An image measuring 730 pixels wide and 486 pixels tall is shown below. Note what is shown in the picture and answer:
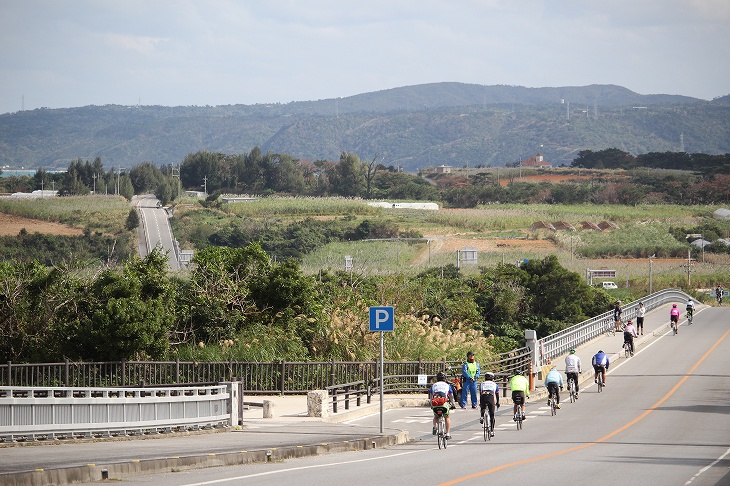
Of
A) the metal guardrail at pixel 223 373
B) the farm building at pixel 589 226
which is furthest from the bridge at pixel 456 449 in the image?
the farm building at pixel 589 226

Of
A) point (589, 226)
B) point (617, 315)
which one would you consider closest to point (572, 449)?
point (617, 315)

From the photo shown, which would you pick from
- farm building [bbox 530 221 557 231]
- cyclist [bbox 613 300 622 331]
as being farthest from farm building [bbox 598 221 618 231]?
cyclist [bbox 613 300 622 331]

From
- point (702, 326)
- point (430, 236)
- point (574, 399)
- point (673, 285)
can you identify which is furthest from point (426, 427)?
point (430, 236)

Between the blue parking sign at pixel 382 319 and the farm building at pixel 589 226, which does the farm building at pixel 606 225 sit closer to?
the farm building at pixel 589 226

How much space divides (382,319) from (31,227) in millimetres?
134647

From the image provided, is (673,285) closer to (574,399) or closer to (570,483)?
(574,399)

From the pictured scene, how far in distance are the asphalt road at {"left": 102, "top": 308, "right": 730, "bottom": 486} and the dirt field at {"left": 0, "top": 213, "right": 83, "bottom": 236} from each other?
11350 cm

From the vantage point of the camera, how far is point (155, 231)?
153000 millimetres

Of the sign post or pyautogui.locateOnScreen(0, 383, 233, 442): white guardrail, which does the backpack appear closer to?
the sign post

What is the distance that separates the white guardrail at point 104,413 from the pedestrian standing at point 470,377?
26.6 ft

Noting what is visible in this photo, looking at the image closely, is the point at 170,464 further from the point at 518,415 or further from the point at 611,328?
the point at 611,328

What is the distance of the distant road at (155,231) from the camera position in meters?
136

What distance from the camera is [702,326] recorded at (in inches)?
2534

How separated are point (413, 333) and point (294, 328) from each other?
14.7 ft
